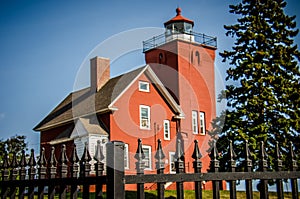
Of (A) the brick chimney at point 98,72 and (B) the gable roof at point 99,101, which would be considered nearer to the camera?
(B) the gable roof at point 99,101

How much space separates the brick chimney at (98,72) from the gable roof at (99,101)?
49cm

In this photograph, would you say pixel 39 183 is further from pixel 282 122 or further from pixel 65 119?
pixel 65 119

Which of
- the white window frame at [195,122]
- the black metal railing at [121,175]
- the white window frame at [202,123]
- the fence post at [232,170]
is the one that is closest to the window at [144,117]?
the white window frame at [195,122]

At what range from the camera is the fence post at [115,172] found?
3693 mm

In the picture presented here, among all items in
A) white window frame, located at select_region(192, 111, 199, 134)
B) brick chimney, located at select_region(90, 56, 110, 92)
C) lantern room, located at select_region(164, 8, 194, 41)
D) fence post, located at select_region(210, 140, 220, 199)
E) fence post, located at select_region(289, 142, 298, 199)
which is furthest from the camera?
lantern room, located at select_region(164, 8, 194, 41)

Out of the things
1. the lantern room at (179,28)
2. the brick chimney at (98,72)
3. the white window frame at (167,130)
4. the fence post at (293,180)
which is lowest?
the fence post at (293,180)

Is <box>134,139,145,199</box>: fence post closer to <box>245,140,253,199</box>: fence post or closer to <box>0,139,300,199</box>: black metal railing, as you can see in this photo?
<box>0,139,300,199</box>: black metal railing

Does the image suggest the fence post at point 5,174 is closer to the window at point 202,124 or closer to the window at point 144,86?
the window at point 144,86

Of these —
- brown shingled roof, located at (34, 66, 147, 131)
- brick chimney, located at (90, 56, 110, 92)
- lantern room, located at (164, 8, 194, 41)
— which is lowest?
brown shingled roof, located at (34, 66, 147, 131)

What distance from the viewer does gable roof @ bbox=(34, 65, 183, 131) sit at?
26425 mm

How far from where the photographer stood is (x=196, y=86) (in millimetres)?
31203

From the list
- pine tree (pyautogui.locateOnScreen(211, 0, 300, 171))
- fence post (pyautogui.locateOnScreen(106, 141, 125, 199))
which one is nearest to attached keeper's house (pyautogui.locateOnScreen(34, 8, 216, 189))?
pine tree (pyautogui.locateOnScreen(211, 0, 300, 171))

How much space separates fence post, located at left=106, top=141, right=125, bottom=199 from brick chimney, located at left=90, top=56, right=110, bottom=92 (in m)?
26.2

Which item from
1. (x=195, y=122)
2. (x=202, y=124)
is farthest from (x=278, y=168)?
(x=202, y=124)
